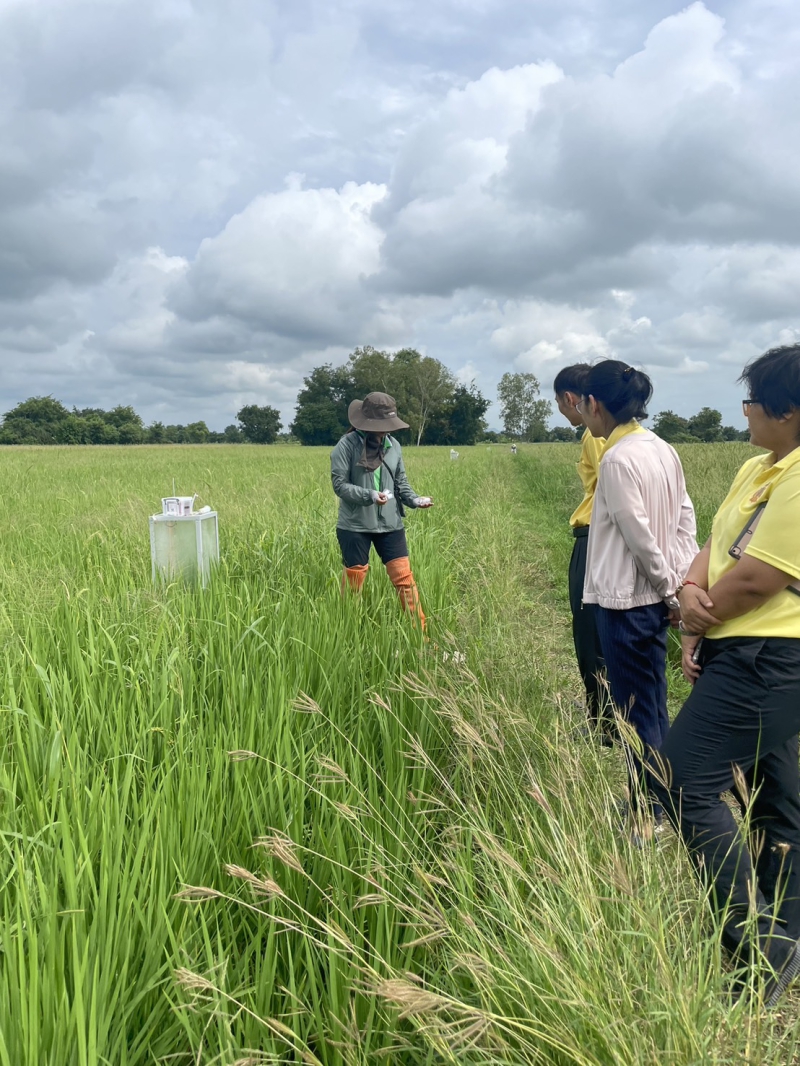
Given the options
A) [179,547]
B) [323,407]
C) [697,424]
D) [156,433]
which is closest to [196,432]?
[156,433]

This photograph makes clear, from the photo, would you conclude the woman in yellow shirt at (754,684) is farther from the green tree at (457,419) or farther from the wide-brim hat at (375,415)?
the green tree at (457,419)

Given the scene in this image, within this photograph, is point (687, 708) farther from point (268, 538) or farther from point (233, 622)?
point (268, 538)

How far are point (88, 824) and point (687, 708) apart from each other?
5.85 ft

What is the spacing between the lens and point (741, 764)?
1.94m

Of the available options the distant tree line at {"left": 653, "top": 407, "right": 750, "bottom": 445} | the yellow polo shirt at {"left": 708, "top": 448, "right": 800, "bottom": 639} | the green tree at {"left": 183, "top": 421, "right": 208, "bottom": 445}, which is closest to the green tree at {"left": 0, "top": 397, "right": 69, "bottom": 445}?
the green tree at {"left": 183, "top": 421, "right": 208, "bottom": 445}

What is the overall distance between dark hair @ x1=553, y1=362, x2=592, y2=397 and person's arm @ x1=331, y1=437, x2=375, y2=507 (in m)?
1.50

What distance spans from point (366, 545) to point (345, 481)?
48 centimetres

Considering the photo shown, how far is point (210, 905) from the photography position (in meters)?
1.74

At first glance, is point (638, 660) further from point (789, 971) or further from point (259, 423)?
point (259, 423)

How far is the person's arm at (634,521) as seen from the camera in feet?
8.34

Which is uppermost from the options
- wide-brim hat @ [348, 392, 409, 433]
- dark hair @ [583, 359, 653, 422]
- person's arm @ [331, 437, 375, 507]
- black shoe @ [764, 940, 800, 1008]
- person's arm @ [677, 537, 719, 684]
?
wide-brim hat @ [348, 392, 409, 433]

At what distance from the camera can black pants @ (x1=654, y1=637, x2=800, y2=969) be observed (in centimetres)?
184

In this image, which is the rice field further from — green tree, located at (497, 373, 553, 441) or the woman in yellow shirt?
green tree, located at (497, 373, 553, 441)

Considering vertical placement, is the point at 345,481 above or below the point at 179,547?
above
